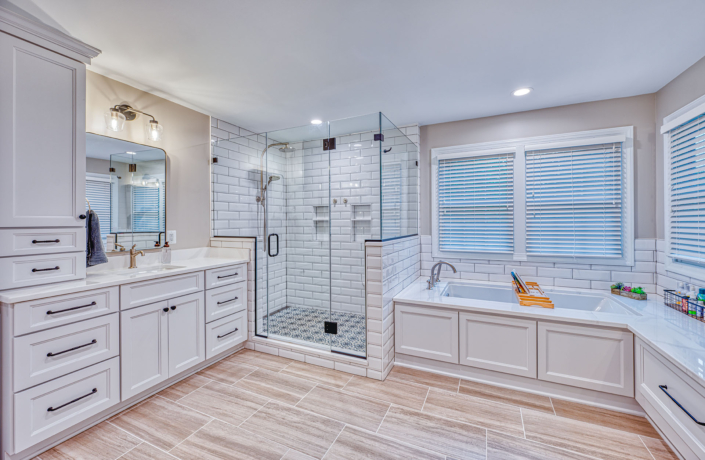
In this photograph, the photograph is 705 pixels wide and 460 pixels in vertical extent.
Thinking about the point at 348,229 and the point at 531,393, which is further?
the point at 348,229

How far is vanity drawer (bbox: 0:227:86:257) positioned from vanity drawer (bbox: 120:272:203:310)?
1.31ft

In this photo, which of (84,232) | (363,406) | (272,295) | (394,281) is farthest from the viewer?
(272,295)

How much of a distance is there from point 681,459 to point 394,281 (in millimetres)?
1926

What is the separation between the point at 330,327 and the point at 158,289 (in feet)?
4.68

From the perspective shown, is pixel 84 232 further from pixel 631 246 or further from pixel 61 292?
pixel 631 246

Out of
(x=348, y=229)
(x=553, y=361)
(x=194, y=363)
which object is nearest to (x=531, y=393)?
(x=553, y=361)

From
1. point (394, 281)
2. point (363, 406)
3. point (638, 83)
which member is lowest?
point (363, 406)

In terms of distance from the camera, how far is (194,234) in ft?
10.0

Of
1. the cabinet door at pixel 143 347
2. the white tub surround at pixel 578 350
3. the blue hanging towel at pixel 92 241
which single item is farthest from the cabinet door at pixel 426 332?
the blue hanging towel at pixel 92 241

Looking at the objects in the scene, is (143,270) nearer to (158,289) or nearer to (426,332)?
(158,289)

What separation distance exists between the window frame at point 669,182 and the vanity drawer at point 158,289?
3826 millimetres

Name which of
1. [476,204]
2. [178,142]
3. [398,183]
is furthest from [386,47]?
[178,142]

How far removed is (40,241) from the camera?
174cm

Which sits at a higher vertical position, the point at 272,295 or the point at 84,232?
the point at 84,232
